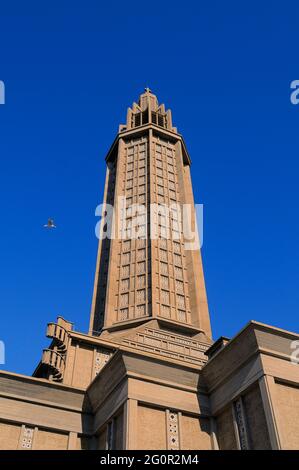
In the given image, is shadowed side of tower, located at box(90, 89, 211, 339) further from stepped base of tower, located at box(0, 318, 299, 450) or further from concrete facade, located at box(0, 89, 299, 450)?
stepped base of tower, located at box(0, 318, 299, 450)

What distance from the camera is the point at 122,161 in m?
46.2

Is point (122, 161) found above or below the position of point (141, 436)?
above

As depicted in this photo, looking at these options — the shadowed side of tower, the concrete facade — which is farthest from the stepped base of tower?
the shadowed side of tower

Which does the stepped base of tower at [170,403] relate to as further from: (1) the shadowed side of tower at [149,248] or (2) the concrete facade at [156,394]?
(1) the shadowed side of tower at [149,248]

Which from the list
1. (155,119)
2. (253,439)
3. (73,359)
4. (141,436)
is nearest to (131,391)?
(141,436)

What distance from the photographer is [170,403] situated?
57.2 ft

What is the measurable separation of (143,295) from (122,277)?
8.95 feet

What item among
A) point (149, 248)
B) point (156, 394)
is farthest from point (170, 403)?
point (149, 248)

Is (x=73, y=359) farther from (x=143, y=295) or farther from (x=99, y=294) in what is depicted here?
(x=99, y=294)

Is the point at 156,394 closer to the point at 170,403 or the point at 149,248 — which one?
the point at 170,403

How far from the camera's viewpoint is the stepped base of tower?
51.2 ft

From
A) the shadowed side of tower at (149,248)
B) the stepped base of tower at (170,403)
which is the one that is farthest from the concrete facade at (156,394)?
the shadowed side of tower at (149,248)

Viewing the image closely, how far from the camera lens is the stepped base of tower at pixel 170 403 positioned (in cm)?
1562
